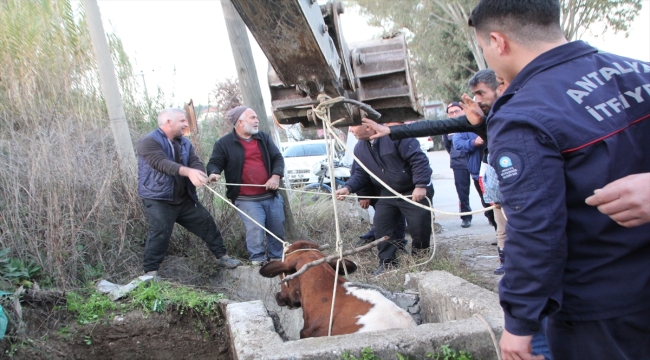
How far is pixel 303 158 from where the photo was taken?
54.1ft

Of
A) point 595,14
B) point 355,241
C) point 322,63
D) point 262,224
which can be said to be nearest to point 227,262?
point 262,224

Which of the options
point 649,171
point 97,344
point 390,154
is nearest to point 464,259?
point 390,154

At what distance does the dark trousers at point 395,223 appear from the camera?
5840mm

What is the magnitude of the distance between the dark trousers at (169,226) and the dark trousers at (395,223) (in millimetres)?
1812

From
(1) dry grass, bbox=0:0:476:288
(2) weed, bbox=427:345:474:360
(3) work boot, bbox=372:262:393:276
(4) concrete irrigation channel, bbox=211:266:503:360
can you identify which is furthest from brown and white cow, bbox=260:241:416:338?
(3) work boot, bbox=372:262:393:276

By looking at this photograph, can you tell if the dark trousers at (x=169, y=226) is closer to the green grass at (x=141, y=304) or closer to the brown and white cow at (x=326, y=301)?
the green grass at (x=141, y=304)

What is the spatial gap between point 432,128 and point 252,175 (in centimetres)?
299

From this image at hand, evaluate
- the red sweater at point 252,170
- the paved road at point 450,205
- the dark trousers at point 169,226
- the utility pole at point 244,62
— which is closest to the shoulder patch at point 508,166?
the dark trousers at point 169,226

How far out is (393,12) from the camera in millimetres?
27000

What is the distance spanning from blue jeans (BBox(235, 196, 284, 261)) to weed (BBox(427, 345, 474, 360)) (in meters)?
3.53

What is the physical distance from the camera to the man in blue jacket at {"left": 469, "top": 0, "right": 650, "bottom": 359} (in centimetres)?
156

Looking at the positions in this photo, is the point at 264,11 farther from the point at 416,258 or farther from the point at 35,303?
the point at 416,258

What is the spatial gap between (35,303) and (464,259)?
450cm

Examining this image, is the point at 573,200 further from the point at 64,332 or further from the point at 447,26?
the point at 447,26
